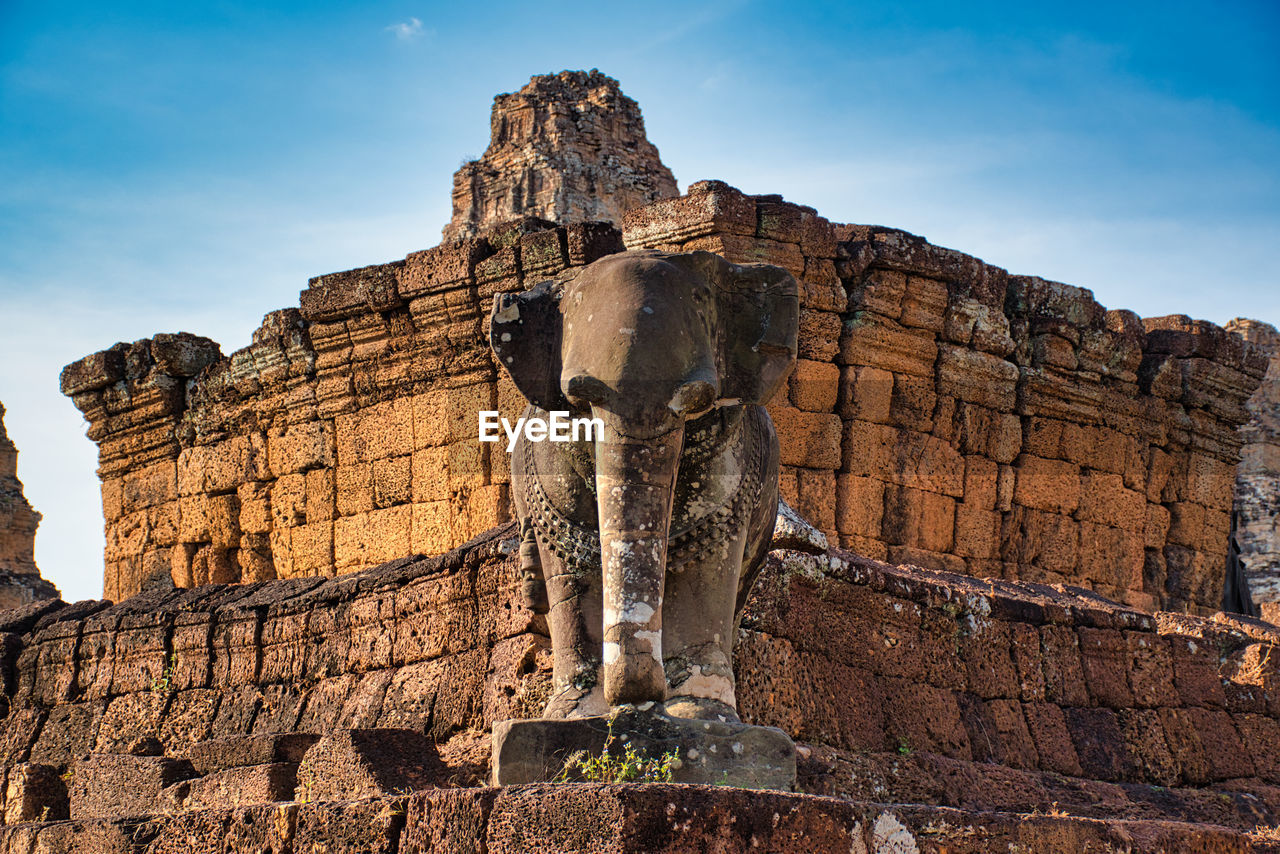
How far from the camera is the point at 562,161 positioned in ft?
94.3

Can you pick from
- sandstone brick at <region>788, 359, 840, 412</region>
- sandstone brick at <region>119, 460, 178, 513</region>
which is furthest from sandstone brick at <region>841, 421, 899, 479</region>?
sandstone brick at <region>119, 460, 178, 513</region>

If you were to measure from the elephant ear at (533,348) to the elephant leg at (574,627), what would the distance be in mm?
541

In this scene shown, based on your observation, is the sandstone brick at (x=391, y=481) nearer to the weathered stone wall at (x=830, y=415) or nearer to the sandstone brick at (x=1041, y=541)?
the weathered stone wall at (x=830, y=415)

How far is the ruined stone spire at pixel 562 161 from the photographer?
28750 millimetres

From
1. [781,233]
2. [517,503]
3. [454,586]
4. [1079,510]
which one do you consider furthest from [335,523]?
[517,503]

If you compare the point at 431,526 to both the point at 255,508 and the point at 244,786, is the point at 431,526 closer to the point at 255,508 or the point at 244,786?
the point at 255,508

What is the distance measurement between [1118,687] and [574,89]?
24.3 meters

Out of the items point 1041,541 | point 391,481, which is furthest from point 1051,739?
point 391,481

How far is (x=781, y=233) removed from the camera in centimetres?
1312

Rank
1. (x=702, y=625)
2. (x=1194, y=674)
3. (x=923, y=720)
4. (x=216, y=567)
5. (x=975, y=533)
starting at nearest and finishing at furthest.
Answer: (x=702, y=625) < (x=923, y=720) < (x=1194, y=674) < (x=975, y=533) < (x=216, y=567)

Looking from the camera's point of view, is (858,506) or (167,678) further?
(858,506)

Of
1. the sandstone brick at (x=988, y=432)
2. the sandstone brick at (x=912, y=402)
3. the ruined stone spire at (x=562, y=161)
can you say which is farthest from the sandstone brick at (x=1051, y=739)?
the ruined stone spire at (x=562, y=161)

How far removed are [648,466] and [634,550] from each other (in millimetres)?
252

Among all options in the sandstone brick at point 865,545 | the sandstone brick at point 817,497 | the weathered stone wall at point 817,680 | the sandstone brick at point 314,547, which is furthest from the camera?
the sandstone brick at point 314,547
